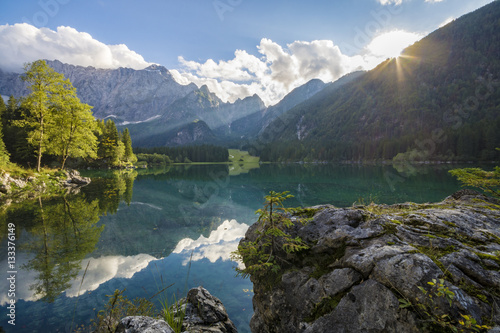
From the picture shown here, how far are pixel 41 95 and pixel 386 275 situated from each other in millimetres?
41790

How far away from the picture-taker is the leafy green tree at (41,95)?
28.1 metres

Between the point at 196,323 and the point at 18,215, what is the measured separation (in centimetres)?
1863

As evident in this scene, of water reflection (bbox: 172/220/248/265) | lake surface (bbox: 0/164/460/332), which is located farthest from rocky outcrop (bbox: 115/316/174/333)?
water reflection (bbox: 172/220/248/265)

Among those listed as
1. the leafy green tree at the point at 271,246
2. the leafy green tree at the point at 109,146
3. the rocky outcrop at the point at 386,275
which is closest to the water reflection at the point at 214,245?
the leafy green tree at the point at 271,246

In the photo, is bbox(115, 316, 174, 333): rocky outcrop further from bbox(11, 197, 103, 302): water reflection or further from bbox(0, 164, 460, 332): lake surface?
bbox(11, 197, 103, 302): water reflection

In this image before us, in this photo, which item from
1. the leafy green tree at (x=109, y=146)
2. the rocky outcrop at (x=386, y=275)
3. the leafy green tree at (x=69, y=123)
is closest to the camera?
the rocky outcrop at (x=386, y=275)

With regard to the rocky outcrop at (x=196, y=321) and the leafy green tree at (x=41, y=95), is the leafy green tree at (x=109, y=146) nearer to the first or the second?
the leafy green tree at (x=41, y=95)

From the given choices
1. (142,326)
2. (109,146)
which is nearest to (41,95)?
(142,326)

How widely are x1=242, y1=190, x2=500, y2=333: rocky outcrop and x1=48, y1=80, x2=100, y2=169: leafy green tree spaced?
119 ft

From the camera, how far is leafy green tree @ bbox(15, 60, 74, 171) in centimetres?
2814

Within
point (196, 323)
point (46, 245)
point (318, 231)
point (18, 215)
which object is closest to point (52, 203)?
point (18, 215)

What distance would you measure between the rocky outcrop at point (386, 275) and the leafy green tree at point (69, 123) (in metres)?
36.1

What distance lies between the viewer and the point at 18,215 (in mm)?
15250

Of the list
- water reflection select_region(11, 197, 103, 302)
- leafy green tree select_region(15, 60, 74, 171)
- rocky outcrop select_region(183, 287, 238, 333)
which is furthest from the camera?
leafy green tree select_region(15, 60, 74, 171)
